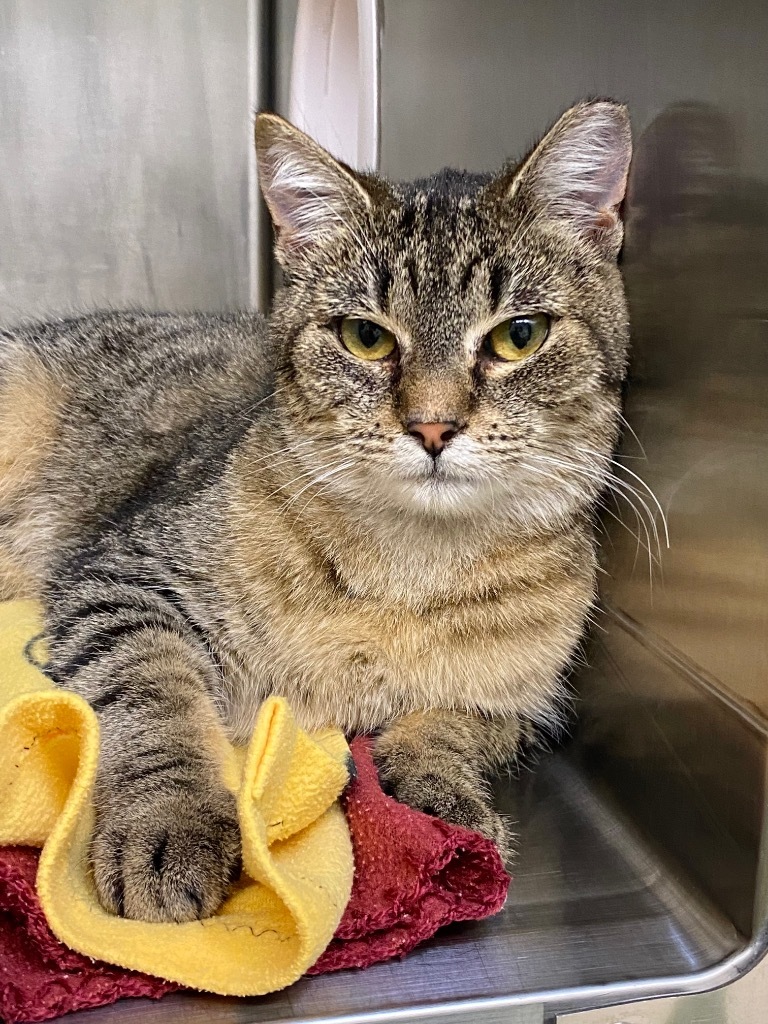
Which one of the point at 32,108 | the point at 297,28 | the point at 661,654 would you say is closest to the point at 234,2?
the point at 297,28

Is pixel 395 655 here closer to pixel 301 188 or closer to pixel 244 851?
pixel 244 851

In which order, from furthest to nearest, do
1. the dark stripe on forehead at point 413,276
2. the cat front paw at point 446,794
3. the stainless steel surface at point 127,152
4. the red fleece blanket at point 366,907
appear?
1. the stainless steel surface at point 127,152
2. the dark stripe on forehead at point 413,276
3. the cat front paw at point 446,794
4. the red fleece blanket at point 366,907

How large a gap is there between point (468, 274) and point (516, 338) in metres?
0.09

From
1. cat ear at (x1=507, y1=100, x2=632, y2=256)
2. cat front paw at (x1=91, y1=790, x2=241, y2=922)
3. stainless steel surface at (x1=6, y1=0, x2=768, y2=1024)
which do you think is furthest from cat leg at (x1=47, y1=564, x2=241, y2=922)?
cat ear at (x1=507, y1=100, x2=632, y2=256)

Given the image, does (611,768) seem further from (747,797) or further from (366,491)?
(366,491)

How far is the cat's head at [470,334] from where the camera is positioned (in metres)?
1.02

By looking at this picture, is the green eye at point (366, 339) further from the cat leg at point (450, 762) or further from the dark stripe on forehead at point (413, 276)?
the cat leg at point (450, 762)

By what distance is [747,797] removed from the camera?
0.82m

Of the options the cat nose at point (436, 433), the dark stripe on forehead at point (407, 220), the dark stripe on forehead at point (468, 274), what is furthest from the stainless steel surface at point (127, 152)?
the cat nose at point (436, 433)

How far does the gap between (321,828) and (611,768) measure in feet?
1.32

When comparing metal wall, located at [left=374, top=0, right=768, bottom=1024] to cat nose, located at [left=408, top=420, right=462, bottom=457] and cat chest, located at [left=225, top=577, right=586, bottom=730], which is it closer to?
cat chest, located at [left=225, top=577, right=586, bottom=730]

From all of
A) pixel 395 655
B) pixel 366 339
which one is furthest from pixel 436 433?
pixel 395 655

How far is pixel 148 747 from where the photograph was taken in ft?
3.15

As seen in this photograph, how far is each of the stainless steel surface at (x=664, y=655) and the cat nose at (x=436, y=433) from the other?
235 millimetres
